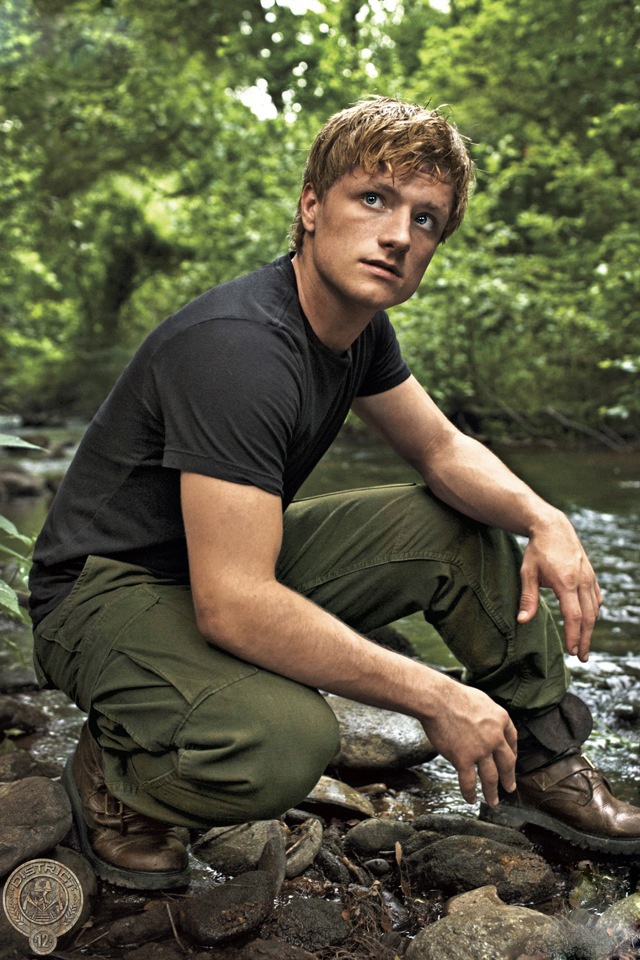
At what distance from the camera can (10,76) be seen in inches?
446

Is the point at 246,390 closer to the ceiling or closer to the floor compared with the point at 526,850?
closer to the ceiling

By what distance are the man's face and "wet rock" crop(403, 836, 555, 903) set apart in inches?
46.8

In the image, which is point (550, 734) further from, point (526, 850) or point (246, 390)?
point (246, 390)

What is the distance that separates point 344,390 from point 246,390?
0.51m

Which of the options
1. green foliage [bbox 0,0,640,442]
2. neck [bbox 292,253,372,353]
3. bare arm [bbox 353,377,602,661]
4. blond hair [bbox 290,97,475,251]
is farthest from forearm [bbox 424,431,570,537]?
green foliage [bbox 0,0,640,442]

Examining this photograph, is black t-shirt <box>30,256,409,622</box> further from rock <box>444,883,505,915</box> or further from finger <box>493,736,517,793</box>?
rock <box>444,883,505,915</box>

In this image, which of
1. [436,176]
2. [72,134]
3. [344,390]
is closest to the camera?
[436,176]

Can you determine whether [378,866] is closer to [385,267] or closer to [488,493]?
[488,493]

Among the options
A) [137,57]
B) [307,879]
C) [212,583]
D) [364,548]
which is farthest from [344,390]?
[137,57]

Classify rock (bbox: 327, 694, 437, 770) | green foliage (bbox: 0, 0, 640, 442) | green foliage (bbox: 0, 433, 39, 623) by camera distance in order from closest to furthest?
1. green foliage (bbox: 0, 433, 39, 623)
2. rock (bbox: 327, 694, 437, 770)
3. green foliage (bbox: 0, 0, 640, 442)

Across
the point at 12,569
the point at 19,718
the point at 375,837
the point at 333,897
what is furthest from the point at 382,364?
the point at 12,569

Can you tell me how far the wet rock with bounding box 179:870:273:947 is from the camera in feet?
5.43

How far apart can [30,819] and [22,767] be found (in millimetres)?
481

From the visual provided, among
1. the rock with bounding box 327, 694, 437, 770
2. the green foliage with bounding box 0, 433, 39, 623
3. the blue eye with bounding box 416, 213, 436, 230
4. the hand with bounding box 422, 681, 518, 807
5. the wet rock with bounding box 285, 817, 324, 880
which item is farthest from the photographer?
the rock with bounding box 327, 694, 437, 770
